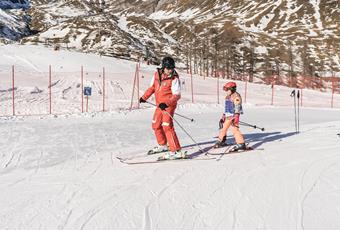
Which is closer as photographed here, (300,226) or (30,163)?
(300,226)

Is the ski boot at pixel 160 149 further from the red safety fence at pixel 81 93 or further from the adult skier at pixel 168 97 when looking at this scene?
the red safety fence at pixel 81 93

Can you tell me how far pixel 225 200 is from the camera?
6121 mm

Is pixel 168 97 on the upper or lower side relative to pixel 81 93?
lower

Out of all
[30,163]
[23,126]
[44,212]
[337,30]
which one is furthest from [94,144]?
[337,30]

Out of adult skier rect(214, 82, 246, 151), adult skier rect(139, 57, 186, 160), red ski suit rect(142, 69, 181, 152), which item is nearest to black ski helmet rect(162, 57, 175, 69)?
adult skier rect(139, 57, 186, 160)

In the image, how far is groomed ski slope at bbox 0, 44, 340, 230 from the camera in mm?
5367

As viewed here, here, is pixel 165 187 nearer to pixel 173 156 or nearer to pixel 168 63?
pixel 173 156

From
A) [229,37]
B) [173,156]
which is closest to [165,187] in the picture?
[173,156]

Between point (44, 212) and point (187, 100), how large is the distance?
23946mm

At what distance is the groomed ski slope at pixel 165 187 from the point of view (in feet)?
17.6

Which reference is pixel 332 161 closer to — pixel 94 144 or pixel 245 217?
pixel 245 217

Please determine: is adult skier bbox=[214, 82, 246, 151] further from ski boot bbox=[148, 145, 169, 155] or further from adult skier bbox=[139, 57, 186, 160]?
adult skier bbox=[139, 57, 186, 160]

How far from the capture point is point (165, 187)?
22.2 feet

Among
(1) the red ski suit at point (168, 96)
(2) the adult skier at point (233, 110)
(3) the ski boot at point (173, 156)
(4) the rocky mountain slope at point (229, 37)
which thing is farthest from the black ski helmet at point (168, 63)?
(4) the rocky mountain slope at point (229, 37)
